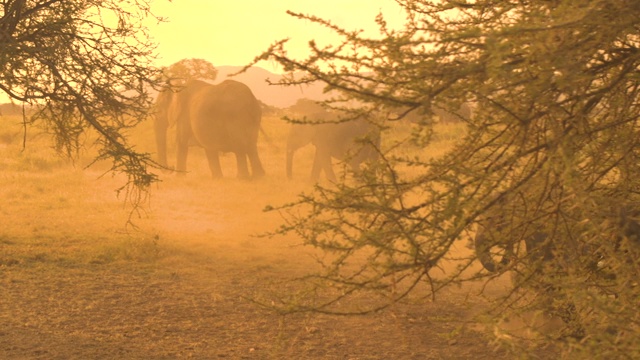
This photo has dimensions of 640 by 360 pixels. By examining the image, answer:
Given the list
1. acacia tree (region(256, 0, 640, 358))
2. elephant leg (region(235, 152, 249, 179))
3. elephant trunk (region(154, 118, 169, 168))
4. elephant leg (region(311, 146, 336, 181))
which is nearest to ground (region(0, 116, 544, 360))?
acacia tree (region(256, 0, 640, 358))

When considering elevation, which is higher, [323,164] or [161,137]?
[161,137]

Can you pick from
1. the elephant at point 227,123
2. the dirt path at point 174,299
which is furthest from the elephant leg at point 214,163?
the dirt path at point 174,299

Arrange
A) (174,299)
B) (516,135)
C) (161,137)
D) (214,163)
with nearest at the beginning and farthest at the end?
1. (516,135)
2. (174,299)
3. (214,163)
4. (161,137)

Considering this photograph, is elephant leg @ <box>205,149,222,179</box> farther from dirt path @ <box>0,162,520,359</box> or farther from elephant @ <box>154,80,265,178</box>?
dirt path @ <box>0,162,520,359</box>

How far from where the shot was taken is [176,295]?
8.65 meters

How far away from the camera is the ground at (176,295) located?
22.0 ft

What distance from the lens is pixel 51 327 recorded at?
7258 millimetres

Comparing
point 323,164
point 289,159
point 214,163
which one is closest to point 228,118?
point 214,163

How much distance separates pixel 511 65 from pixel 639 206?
1318 millimetres

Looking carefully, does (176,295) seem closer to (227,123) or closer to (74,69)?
(74,69)

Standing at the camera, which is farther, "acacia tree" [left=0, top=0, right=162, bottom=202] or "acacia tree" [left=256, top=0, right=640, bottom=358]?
"acacia tree" [left=0, top=0, right=162, bottom=202]

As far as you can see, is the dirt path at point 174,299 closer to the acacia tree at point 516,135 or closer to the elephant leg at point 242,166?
the acacia tree at point 516,135

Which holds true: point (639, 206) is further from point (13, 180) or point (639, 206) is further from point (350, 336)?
point (13, 180)

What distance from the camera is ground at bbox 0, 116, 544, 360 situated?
669cm
